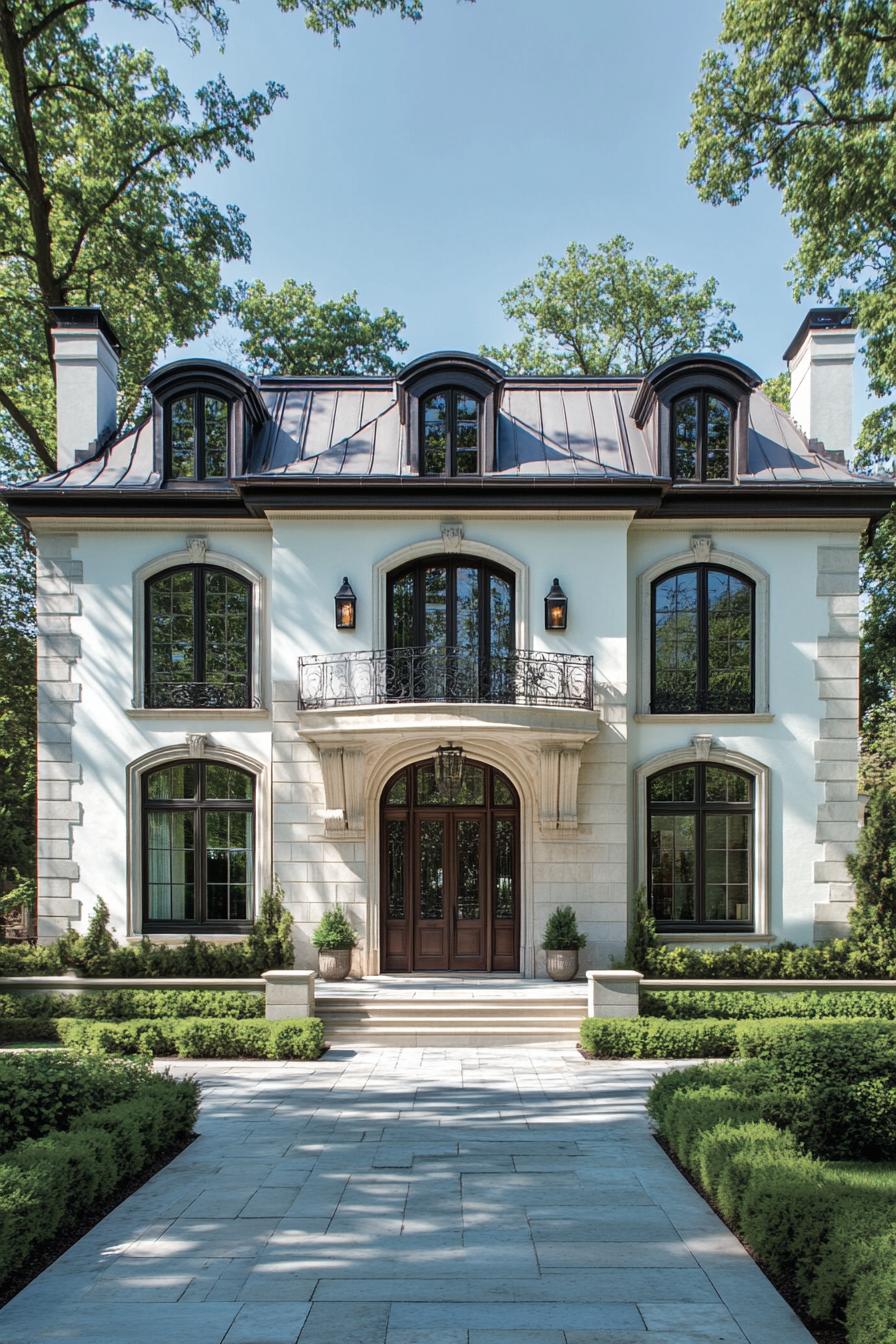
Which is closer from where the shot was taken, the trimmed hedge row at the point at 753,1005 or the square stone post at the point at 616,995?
the square stone post at the point at 616,995

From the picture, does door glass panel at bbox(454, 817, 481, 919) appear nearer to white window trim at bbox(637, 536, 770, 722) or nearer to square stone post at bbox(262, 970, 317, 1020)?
white window trim at bbox(637, 536, 770, 722)

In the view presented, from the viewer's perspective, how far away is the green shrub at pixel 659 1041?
11.6 metres

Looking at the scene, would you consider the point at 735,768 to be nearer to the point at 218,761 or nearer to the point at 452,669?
the point at 452,669

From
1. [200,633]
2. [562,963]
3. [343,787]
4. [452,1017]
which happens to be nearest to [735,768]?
[562,963]

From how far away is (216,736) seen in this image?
15148mm

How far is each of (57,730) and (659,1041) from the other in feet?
33.4

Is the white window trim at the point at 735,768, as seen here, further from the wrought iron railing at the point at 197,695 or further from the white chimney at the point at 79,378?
the white chimney at the point at 79,378

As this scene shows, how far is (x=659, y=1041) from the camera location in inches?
457

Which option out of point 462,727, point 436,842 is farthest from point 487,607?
point 436,842

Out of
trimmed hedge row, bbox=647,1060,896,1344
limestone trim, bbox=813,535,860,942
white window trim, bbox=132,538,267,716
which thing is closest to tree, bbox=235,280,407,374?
white window trim, bbox=132,538,267,716

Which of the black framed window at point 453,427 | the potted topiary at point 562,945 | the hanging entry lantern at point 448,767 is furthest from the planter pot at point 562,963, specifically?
the black framed window at point 453,427

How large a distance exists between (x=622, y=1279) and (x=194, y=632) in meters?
11.9

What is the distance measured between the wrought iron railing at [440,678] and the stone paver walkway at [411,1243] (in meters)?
6.13

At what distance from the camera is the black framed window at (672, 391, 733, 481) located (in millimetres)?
15562
